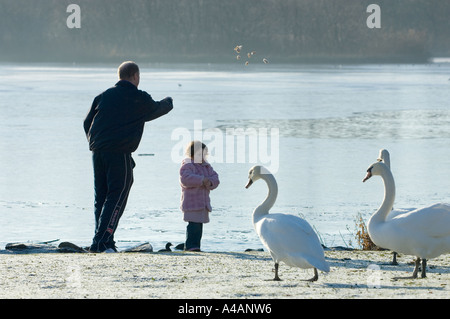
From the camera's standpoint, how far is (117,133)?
8.24 meters

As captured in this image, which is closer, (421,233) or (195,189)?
(421,233)

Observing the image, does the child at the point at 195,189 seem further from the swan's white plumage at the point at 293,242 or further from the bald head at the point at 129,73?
the swan's white plumage at the point at 293,242

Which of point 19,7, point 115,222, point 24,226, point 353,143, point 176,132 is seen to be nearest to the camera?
point 115,222

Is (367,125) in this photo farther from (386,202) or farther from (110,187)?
(386,202)

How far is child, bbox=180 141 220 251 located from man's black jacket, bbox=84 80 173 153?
63cm

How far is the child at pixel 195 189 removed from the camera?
8625 millimetres

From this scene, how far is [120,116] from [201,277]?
2033 millimetres

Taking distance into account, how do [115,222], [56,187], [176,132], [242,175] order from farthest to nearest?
[176,132] → [242,175] → [56,187] → [115,222]

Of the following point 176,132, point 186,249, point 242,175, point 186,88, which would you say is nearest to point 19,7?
point 186,88

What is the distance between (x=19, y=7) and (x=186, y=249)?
115649 mm

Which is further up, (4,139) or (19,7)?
(19,7)

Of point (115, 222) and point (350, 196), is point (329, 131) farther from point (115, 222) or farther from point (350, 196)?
point (115, 222)

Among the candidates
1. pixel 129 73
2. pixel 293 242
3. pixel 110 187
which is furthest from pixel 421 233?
pixel 129 73

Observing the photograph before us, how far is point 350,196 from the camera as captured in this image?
14.1 meters
